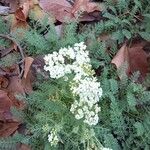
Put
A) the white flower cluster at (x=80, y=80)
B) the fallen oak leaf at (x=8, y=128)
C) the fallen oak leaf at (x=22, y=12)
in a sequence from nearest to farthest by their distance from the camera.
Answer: the white flower cluster at (x=80, y=80)
the fallen oak leaf at (x=8, y=128)
the fallen oak leaf at (x=22, y=12)

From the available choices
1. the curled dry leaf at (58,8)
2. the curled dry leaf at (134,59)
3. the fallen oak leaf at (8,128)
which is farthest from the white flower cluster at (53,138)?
the curled dry leaf at (58,8)

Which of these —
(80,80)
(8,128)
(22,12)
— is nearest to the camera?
(80,80)

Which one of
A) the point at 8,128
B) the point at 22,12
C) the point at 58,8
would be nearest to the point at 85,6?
the point at 58,8

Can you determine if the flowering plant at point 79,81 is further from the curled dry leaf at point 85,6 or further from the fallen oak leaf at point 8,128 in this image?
the curled dry leaf at point 85,6

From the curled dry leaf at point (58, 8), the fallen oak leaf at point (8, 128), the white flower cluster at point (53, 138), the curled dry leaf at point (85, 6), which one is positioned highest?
the curled dry leaf at point (85, 6)

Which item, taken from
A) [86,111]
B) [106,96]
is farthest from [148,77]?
[86,111]

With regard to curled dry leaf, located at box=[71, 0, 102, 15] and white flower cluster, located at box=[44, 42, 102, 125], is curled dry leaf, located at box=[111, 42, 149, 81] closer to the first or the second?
curled dry leaf, located at box=[71, 0, 102, 15]

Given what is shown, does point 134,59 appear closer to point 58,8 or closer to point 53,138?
point 58,8

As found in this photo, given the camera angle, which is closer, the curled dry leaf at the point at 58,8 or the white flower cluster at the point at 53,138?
the white flower cluster at the point at 53,138

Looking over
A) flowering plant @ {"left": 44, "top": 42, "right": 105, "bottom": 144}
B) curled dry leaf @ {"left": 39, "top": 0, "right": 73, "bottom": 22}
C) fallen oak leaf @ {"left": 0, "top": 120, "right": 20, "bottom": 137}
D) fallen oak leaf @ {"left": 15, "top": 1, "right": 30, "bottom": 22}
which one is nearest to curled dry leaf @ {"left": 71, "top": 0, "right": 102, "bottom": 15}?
curled dry leaf @ {"left": 39, "top": 0, "right": 73, "bottom": 22}
